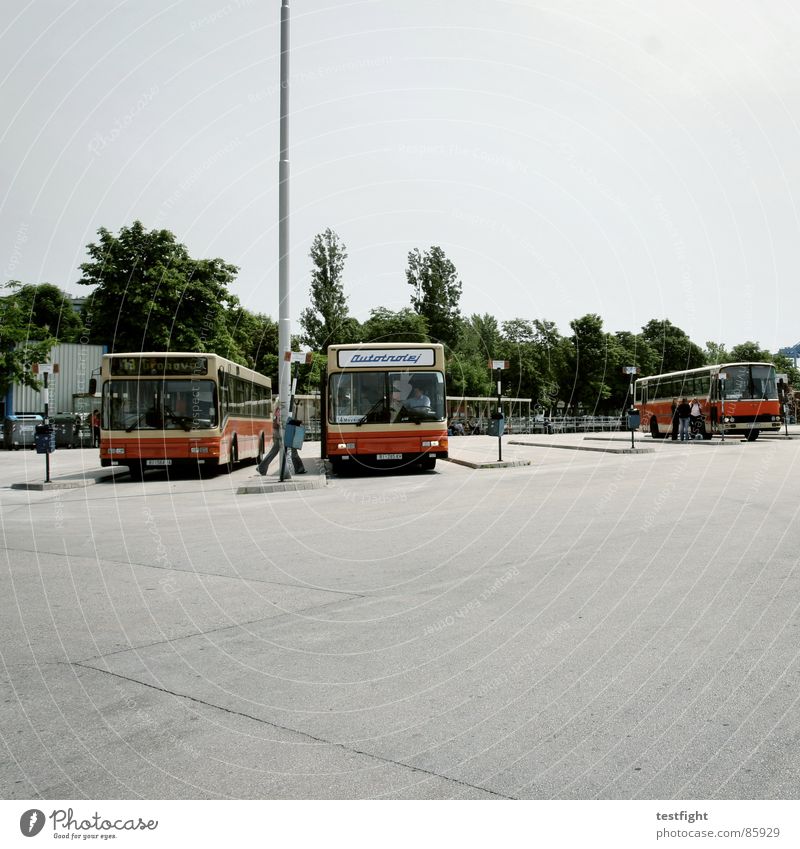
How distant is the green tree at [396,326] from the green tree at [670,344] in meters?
40.2

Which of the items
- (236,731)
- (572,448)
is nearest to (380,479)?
(572,448)

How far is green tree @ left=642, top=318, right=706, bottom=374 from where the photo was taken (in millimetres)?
91312

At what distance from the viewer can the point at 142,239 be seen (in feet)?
155

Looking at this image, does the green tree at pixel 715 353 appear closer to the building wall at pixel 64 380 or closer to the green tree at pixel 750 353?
the green tree at pixel 750 353

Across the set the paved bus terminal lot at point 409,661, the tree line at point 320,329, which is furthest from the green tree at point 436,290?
the paved bus terminal lot at point 409,661

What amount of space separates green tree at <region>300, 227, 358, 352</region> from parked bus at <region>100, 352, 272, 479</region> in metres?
46.5

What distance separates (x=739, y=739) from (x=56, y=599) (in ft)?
17.1

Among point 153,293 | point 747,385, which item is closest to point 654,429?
point 747,385

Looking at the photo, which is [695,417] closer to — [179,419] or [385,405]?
[385,405]

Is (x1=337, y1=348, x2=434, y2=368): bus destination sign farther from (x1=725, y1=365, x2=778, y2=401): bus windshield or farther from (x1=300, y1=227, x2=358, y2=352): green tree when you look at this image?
(x1=300, y1=227, x2=358, y2=352): green tree

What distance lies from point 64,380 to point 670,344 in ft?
209

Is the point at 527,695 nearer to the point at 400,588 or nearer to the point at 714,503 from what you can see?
the point at 400,588

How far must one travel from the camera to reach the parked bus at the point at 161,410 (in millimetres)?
21062

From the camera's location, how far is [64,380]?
5259 centimetres
